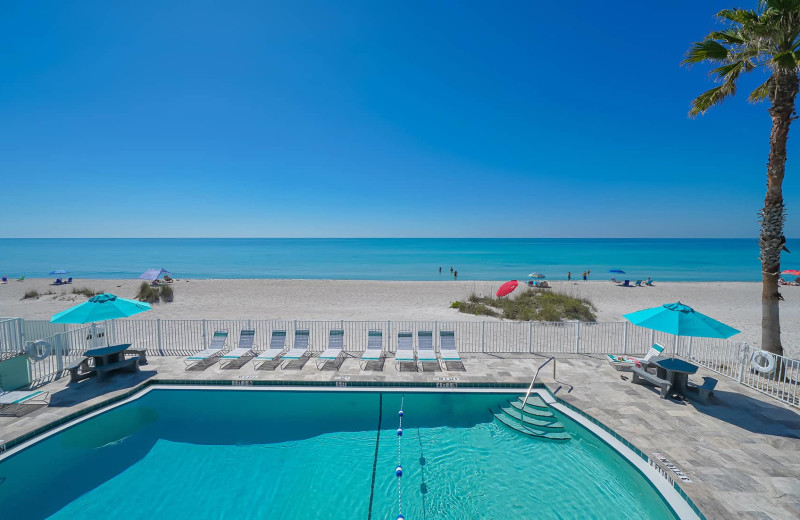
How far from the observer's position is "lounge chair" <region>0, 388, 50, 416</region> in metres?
6.78

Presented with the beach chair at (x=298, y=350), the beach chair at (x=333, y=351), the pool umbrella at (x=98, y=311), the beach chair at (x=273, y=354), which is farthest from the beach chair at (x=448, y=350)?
the pool umbrella at (x=98, y=311)

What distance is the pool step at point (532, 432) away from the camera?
6.84m

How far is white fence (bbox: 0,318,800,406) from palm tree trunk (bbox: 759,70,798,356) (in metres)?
0.85

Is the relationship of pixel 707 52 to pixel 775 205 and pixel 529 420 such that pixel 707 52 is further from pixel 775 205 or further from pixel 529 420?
pixel 529 420

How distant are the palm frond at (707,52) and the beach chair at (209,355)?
1427cm

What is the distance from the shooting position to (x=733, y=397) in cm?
770

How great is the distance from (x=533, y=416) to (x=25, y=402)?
10451 mm

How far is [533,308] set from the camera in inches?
673

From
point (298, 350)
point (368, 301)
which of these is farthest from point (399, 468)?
point (368, 301)

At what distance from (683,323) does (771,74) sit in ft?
20.7

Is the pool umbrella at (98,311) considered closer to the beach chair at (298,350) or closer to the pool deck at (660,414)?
the pool deck at (660,414)

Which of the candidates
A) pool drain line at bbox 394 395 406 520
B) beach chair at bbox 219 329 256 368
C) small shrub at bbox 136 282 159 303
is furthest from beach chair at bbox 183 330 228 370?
small shrub at bbox 136 282 159 303

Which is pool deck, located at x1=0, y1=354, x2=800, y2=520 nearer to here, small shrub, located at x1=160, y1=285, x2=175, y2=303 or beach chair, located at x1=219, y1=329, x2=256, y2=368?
beach chair, located at x1=219, y1=329, x2=256, y2=368

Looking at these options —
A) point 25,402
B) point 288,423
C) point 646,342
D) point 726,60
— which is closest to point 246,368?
point 288,423
